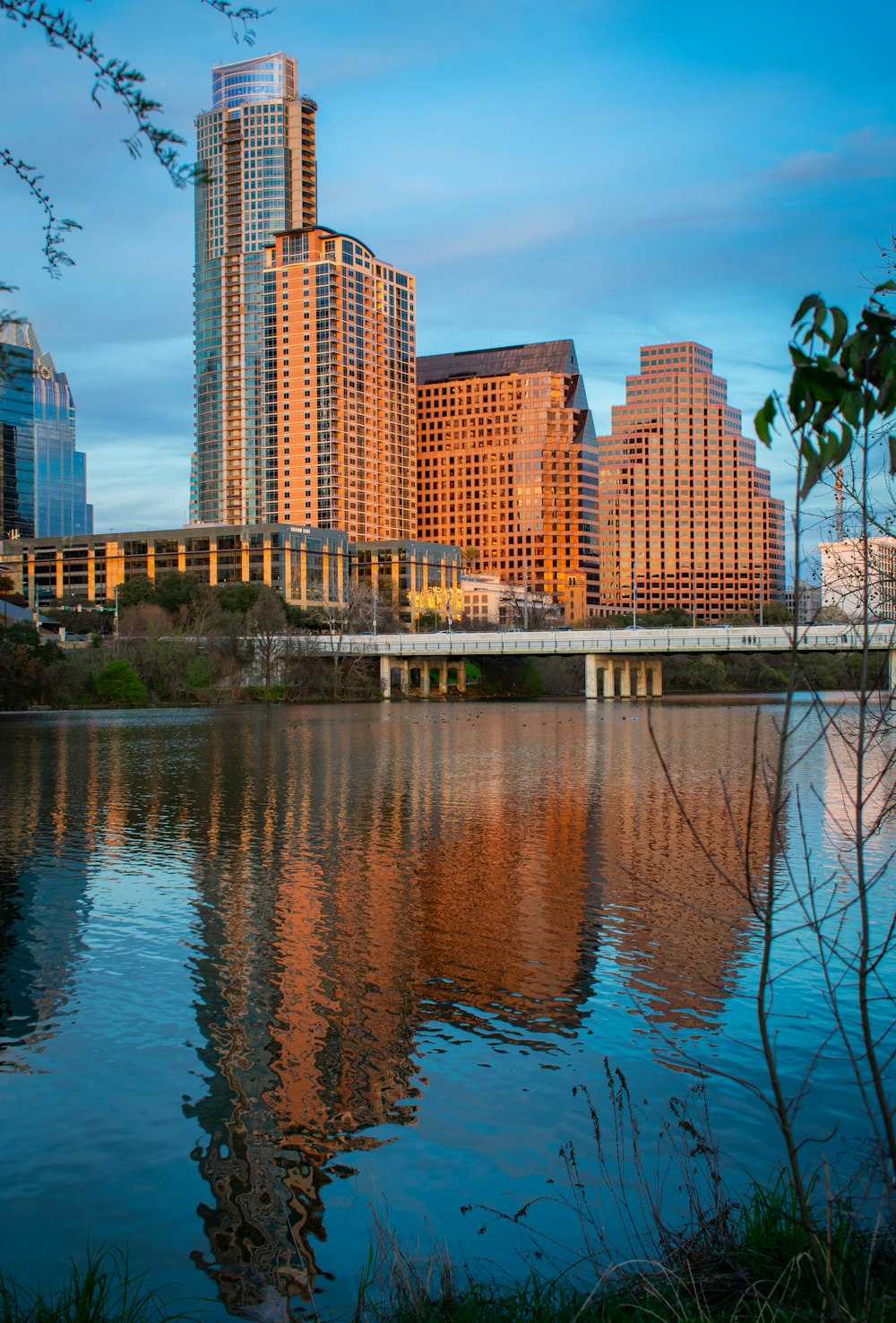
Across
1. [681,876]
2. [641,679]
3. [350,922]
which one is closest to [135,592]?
[641,679]

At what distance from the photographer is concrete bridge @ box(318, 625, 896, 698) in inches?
4232

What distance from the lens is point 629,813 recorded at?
98.2ft

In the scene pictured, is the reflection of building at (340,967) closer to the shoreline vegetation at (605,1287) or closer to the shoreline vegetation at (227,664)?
the shoreline vegetation at (605,1287)

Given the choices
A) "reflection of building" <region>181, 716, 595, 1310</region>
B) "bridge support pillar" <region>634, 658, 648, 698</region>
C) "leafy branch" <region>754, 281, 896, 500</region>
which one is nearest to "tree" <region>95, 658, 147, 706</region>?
"bridge support pillar" <region>634, 658, 648, 698</region>

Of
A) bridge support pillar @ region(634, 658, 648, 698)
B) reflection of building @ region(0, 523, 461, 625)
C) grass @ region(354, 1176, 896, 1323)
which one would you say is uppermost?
reflection of building @ region(0, 523, 461, 625)

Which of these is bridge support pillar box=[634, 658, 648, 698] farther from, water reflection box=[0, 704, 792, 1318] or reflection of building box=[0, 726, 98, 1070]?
reflection of building box=[0, 726, 98, 1070]

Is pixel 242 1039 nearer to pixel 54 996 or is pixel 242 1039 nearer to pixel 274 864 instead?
pixel 54 996

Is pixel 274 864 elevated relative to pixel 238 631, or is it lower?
lower

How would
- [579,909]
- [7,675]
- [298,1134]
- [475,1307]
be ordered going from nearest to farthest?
[475,1307] → [298,1134] → [579,909] → [7,675]

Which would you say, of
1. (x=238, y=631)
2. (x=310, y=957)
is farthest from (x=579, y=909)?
(x=238, y=631)

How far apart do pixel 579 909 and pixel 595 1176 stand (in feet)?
30.1

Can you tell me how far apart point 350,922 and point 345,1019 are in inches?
185

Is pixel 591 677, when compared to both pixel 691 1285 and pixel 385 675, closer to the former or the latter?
pixel 385 675

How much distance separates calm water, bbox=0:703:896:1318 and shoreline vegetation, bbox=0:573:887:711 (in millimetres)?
41714
